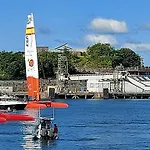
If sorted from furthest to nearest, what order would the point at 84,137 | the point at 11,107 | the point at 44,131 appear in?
1. the point at 11,107
2. the point at 84,137
3. the point at 44,131

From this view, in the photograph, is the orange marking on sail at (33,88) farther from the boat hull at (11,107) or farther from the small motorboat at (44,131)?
the boat hull at (11,107)

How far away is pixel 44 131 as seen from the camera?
73812 millimetres

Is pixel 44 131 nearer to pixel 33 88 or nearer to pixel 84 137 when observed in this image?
pixel 33 88

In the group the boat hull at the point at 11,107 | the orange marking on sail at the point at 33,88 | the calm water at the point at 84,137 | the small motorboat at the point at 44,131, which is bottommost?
the calm water at the point at 84,137

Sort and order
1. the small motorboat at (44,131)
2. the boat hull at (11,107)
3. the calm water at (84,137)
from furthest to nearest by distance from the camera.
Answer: the boat hull at (11,107)
the small motorboat at (44,131)
the calm water at (84,137)

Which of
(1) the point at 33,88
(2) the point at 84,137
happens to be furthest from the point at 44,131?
(2) the point at 84,137

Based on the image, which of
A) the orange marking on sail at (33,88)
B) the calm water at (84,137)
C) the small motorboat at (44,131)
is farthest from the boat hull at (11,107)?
the orange marking on sail at (33,88)

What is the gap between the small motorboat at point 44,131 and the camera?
73.2m

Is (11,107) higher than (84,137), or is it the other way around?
(11,107)

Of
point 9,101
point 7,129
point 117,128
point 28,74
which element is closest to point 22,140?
point 28,74

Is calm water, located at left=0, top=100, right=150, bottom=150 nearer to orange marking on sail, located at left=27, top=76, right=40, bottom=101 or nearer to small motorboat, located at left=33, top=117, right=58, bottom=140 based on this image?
small motorboat, located at left=33, top=117, right=58, bottom=140

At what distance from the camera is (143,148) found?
232ft

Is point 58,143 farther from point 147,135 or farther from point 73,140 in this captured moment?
point 147,135

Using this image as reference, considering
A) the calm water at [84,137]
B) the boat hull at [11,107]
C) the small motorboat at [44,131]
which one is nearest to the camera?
the calm water at [84,137]
